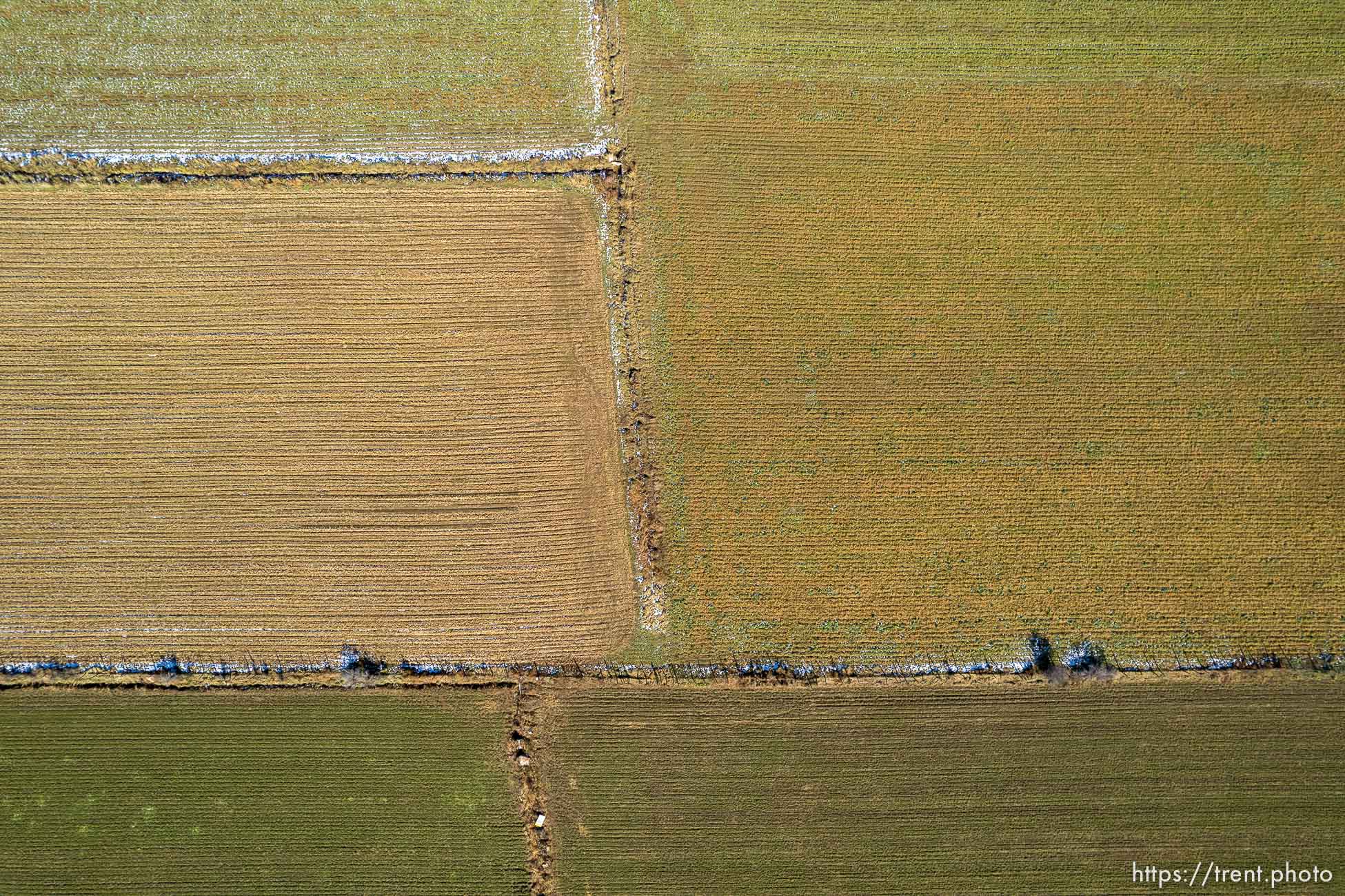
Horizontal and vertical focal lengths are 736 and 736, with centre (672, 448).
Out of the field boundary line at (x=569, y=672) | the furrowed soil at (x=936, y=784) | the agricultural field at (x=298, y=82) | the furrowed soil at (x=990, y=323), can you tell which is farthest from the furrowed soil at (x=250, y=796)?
the agricultural field at (x=298, y=82)

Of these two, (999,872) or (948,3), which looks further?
(948,3)

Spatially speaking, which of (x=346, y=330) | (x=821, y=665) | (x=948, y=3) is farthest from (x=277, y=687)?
(x=948, y=3)

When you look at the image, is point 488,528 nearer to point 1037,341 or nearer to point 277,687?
point 277,687

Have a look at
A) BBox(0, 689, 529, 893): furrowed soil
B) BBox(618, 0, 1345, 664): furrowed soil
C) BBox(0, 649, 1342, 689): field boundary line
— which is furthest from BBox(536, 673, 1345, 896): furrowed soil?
BBox(0, 689, 529, 893): furrowed soil

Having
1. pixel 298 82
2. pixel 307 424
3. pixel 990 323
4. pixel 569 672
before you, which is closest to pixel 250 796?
pixel 569 672

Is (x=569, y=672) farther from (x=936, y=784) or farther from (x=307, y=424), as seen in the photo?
(x=936, y=784)

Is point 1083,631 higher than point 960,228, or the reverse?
point 960,228

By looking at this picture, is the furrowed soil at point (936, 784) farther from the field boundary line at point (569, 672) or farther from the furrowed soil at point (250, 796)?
the furrowed soil at point (250, 796)
